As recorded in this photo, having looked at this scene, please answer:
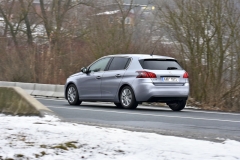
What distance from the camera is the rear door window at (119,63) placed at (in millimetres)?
17266

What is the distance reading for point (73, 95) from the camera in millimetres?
18922

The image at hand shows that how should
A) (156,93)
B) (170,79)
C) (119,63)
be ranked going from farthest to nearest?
(119,63) → (170,79) → (156,93)

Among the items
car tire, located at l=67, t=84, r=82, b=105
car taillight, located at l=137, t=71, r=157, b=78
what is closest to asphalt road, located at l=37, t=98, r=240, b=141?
car taillight, located at l=137, t=71, r=157, b=78

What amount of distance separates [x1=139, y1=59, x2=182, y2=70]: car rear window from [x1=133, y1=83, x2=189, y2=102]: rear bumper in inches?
22.8

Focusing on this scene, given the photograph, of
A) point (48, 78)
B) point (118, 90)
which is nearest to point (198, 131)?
point (118, 90)

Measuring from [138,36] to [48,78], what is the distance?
4.54m

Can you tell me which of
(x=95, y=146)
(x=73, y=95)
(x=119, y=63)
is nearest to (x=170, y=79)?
(x=119, y=63)

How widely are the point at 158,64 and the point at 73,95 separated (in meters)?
3.31

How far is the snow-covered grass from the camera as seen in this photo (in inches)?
293

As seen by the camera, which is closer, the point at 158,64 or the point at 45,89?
the point at 158,64

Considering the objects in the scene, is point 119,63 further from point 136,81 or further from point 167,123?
point 167,123

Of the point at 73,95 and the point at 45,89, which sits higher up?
the point at 45,89

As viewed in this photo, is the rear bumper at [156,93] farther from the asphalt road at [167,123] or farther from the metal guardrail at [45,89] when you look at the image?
the metal guardrail at [45,89]

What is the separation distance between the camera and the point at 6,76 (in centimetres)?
2920
